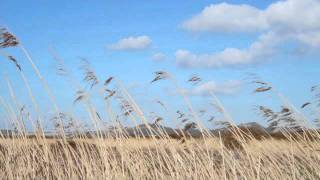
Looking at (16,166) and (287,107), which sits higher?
(287,107)

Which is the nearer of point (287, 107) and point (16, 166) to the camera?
point (287, 107)

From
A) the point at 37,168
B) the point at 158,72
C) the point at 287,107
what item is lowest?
the point at 37,168

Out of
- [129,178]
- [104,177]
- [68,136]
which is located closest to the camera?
[104,177]

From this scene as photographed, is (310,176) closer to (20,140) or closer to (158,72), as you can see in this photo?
(158,72)

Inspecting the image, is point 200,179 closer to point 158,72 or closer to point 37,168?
point 158,72

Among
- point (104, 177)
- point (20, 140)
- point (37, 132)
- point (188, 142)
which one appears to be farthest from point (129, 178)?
point (20, 140)

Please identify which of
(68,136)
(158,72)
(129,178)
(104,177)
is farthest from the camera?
(68,136)

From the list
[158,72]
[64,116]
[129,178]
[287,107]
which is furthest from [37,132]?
[287,107]

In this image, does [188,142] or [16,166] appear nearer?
[188,142]

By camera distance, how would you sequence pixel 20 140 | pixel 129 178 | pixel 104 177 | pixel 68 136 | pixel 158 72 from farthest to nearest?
pixel 20 140
pixel 68 136
pixel 129 178
pixel 104 177
pixel 158 72

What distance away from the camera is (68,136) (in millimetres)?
6117

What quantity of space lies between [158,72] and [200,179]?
49.1 inches

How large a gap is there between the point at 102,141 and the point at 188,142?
Answer: 3.23 ft

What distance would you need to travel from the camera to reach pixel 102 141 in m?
5.46
